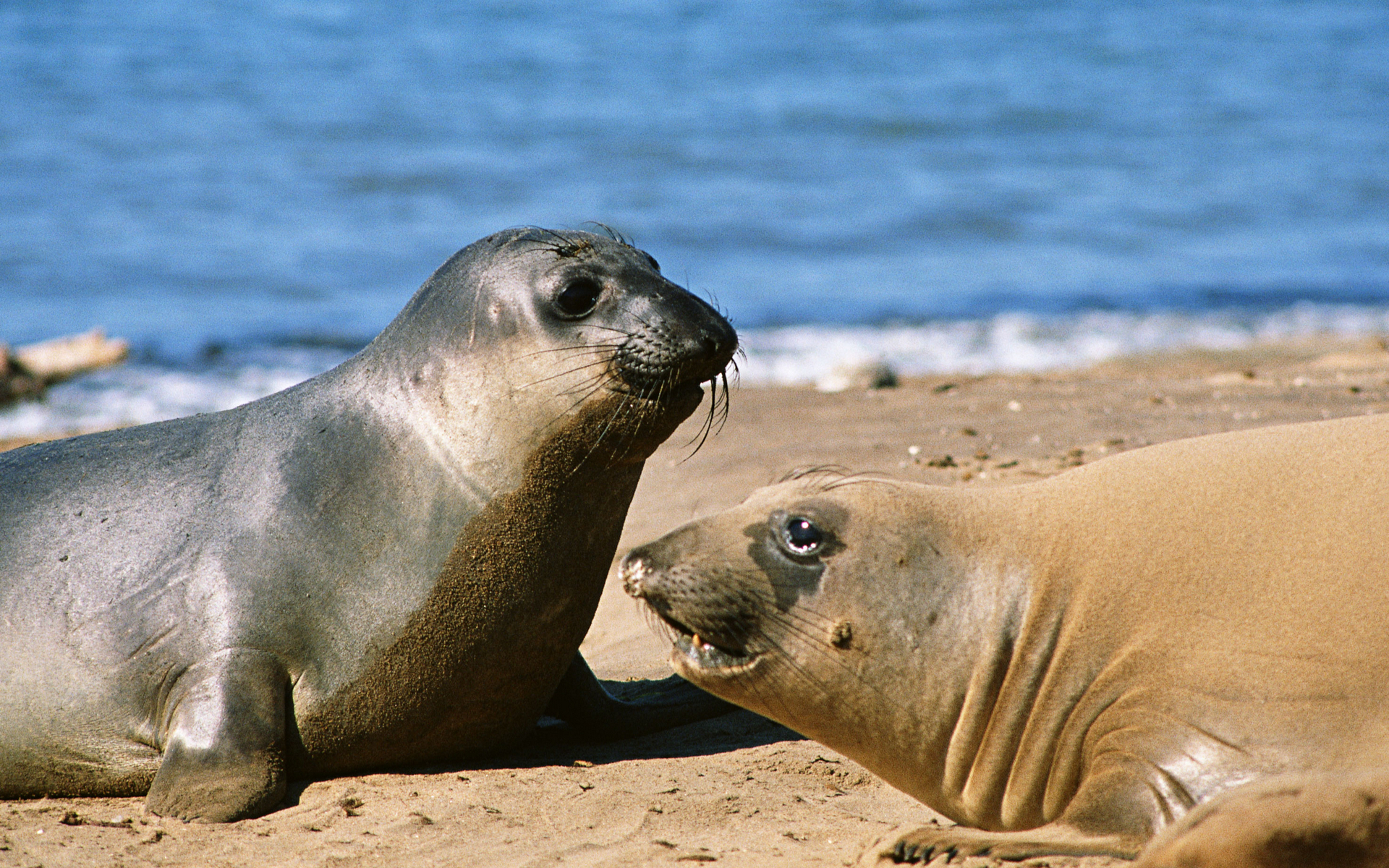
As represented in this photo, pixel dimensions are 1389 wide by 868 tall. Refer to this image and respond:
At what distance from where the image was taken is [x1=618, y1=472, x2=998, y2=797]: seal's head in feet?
10.6

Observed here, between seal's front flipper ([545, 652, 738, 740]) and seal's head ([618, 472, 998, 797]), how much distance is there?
1309 mm

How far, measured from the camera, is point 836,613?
10.7ft

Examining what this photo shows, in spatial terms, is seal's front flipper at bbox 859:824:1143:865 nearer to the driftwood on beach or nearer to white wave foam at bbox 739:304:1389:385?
white wave foam at bbox 739:304:1389:385

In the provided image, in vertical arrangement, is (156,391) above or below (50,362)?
below

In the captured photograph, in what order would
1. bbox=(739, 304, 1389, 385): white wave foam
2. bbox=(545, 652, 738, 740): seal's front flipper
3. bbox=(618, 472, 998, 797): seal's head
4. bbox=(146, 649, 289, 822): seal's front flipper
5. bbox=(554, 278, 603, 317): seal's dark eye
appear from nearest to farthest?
bbox=(618, 472, 998, 797): seal's head
bbox=(146, 649, 289, 822): seal's front flipper
bbox=(554, 278, 603, 317): seal's dark eye
bbox=(545, 652, 738, 740): seal's front flipper
bbox=(739, 304, 1389, 385): white wave foam

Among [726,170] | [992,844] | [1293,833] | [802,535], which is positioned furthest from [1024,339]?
[1293,833]

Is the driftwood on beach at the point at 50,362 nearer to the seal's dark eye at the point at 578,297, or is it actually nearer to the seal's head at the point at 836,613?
the seal's dark eye at the point at 578,297

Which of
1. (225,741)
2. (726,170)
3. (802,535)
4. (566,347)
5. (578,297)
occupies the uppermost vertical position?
(726,170)

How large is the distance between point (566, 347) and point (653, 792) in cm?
125

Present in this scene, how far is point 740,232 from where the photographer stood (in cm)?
1669

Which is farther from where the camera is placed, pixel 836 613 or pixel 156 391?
pixel 156 391

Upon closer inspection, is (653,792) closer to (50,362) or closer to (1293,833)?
(1293,833)

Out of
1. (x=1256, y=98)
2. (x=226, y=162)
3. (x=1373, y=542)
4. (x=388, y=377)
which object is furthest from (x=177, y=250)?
(x=1256, y=98)

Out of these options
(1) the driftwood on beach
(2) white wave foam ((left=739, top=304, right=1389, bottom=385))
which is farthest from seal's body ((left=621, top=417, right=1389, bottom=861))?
(1) the driftwood on beach
